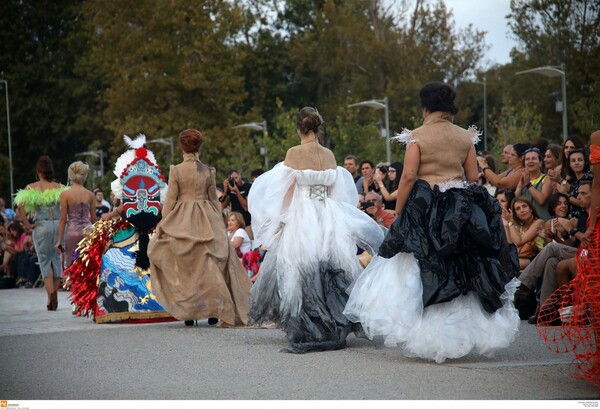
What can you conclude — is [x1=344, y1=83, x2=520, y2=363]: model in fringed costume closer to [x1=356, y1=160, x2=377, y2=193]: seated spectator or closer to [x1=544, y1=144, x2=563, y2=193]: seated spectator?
[x1=544, y1=144, x2=563, y2=193]: seated spectator

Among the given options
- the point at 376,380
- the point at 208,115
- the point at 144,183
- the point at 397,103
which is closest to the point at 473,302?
the point at 376,380

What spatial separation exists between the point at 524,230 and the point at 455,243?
167 inches

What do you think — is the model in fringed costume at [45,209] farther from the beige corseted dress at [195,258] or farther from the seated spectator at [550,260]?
the seated spectator at [550,260]

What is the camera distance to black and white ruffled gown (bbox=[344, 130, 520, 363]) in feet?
28.7

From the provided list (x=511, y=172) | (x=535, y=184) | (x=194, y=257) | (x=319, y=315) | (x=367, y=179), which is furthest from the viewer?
(x=367, y=179)

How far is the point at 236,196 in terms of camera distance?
1881 cm

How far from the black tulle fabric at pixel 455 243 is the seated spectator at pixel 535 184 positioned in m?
4.21

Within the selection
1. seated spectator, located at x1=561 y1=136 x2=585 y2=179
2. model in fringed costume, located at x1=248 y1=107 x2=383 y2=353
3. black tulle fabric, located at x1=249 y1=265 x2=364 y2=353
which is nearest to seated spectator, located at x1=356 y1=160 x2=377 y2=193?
seated spectator, located at x1=561 y1=136 x2=585 y2=179

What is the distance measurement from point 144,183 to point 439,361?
234 inches

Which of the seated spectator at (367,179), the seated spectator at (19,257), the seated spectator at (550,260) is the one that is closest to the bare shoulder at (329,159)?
the seated spectator at (550,260)

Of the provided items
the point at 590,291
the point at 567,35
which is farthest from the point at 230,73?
the point at 590,291

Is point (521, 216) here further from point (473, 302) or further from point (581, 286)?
point (581, 286)

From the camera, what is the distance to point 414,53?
56.2m

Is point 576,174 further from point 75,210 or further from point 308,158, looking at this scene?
point 75,210
